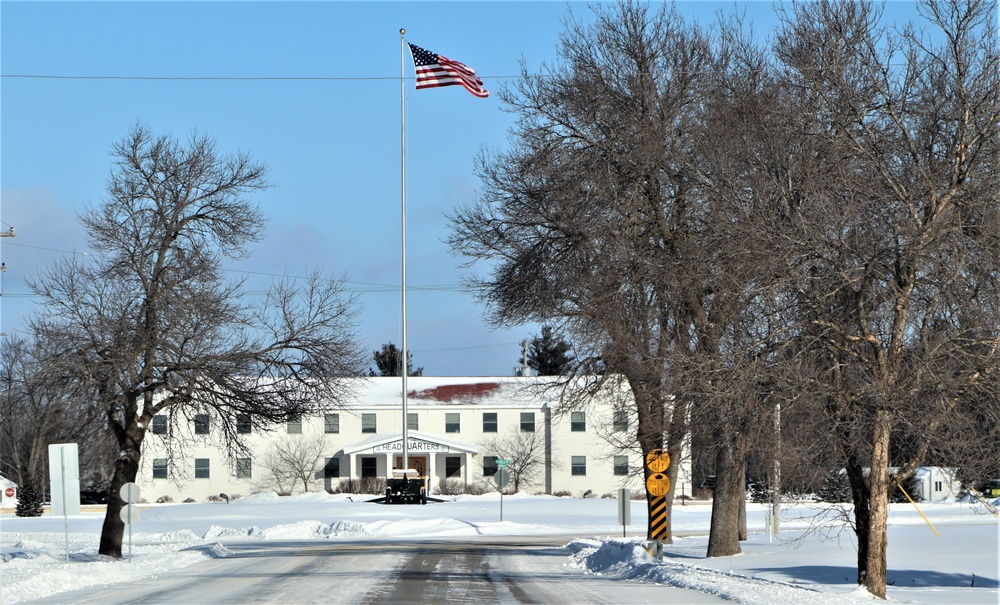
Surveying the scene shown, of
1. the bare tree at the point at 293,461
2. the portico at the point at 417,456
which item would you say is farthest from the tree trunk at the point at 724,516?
the bare tree at the point at 293,461

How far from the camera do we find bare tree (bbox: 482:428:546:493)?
69.4 meters

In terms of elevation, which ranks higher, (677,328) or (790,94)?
(790,94)

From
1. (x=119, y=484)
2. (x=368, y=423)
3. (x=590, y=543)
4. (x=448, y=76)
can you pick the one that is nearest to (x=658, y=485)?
(x=590, y=543)

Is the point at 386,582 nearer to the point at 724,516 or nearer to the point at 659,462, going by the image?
the point at 659,462

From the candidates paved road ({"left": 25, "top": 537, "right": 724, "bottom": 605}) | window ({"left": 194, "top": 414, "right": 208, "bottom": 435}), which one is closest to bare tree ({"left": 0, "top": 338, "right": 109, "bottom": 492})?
window ({"left": 194, "top": 414, "right": 208, "bottom": 435})

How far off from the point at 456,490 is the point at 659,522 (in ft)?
151

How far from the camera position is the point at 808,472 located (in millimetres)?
17500

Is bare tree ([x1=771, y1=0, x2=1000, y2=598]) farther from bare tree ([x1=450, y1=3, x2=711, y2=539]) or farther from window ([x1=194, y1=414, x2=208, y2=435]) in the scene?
window ([x1=194, y1=414, x2=208, y2=435])

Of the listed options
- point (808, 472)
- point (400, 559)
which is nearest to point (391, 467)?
point (400, 559)

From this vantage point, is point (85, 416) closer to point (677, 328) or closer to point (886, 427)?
point (677, 328)

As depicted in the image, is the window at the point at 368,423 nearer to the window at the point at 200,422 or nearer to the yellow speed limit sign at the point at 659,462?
the window at the point at 200,422

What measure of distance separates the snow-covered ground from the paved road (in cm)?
65

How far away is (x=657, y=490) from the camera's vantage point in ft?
73.5

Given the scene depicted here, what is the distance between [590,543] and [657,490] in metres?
8.17
